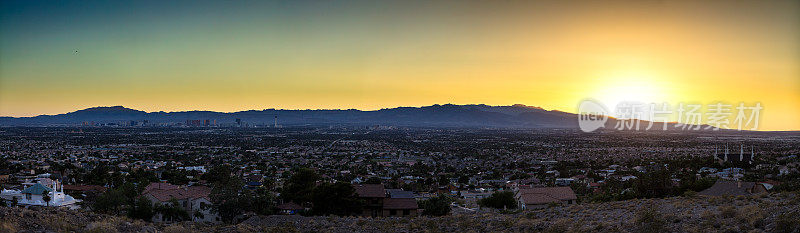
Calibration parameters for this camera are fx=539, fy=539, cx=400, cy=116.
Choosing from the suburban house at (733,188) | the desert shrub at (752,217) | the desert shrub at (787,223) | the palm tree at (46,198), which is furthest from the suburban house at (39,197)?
the suburban house at (733,188)

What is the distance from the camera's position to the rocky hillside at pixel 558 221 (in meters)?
10.9

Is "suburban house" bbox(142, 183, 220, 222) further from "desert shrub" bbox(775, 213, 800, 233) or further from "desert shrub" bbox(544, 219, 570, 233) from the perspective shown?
"desert shrub" bbox(775, 213, 800, 233)

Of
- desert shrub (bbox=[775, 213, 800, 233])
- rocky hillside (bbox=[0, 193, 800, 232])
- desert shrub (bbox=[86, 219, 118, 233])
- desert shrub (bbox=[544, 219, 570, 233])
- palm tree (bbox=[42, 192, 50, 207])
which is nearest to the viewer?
desert shrub (bbox=[775, 213, 800, 233])

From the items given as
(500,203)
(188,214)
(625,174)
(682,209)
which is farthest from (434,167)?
(682,209)

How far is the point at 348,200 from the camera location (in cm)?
2186

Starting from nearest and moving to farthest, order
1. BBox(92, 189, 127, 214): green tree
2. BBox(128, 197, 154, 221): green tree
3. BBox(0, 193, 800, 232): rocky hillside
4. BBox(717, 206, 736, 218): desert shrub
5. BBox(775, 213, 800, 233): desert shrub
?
BBox(775, 213, 800, 233): desert shrub → BBox(0, 193, 800, 232): rocky hillside → BBox(717, 206, 736, 218): desert shrub → BBox(128, 197, 154, 221): green tree → BBox(92, 189, 127, 214): green tree

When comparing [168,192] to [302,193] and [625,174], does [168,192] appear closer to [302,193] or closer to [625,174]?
[302,193]

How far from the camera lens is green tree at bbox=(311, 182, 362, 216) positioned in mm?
21781

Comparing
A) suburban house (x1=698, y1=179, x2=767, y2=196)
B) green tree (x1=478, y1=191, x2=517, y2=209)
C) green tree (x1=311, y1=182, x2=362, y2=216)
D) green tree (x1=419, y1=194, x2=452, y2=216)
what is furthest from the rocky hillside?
green tree (x1=478, y1=191, x2=517, y2=209)

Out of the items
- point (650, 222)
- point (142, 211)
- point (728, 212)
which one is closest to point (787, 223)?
point (728, 212)

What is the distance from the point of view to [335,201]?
71.6ft

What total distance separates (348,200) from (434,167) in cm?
3172

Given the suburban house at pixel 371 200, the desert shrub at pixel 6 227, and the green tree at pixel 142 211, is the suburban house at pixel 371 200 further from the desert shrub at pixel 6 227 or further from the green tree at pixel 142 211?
the desert shrub at pixel 6 227

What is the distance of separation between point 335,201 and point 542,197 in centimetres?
905
